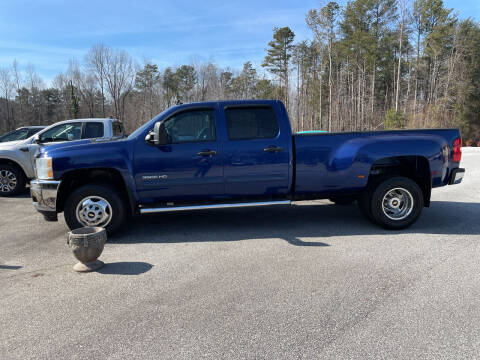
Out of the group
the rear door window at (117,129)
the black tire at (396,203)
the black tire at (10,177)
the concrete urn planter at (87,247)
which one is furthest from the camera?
the black tire at (10,177)

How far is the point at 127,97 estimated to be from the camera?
67.6 metres

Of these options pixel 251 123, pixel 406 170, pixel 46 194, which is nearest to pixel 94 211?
pixel 46 194

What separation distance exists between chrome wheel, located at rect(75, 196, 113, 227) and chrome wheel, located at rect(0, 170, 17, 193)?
5.55m

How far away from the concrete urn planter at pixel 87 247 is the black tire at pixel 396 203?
426 cm

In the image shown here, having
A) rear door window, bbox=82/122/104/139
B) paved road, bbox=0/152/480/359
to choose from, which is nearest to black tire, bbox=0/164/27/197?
rear door window, bbox=82/122/104/139

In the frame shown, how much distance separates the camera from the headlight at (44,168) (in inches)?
201

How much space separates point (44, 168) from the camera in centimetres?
517

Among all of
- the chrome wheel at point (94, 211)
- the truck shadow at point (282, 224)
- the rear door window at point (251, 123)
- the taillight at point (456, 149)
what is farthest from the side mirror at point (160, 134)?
the taillight at point (456, 149)

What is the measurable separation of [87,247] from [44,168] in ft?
6.24

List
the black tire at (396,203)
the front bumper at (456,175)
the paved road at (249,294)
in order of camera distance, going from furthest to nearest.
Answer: the front bumper at (456,175)
the black tire at (396,203)
the paved road at (249,294)

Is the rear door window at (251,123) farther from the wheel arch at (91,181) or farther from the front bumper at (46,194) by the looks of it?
the front bumper at (46,194)

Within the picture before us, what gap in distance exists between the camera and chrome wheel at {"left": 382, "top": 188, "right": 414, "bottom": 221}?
5.61m

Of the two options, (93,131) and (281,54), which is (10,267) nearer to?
(93,131)

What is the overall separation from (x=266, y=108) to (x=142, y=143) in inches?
82.9
